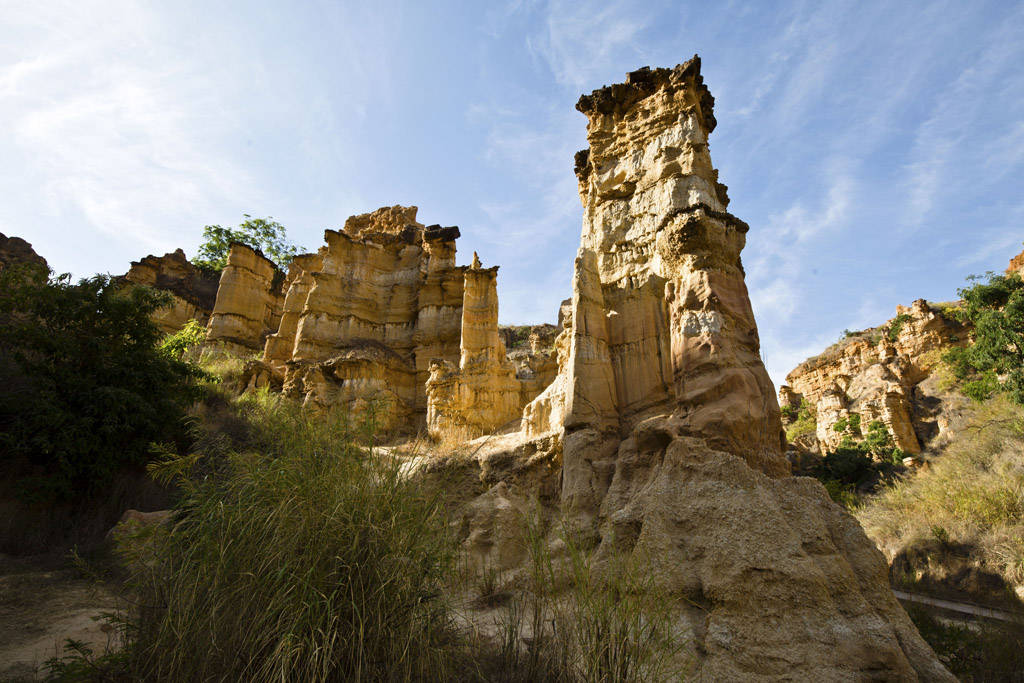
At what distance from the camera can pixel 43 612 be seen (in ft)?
21.8

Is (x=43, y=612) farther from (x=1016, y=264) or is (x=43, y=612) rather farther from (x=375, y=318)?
(x=1016, y=264)

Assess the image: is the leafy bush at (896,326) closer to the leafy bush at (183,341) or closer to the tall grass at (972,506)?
the tall grass at (972,506)

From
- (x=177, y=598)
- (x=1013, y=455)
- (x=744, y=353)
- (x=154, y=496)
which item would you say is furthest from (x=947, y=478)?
(x=154, y=496)

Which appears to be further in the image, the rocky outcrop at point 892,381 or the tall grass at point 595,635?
the rocky outcrop at point 892,381

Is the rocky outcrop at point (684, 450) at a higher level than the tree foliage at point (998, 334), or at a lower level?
lower

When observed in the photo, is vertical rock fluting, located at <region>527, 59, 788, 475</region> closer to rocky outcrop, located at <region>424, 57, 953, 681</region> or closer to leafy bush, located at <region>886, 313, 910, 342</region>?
rocky outcrop, located at <region>424, 57, 953, 681</region>

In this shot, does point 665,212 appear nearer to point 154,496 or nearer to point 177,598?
point 177,598

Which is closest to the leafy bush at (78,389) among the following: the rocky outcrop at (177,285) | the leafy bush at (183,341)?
the leafy bush at (183,341)

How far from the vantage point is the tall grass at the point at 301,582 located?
3244mm

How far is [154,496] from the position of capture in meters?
11.1

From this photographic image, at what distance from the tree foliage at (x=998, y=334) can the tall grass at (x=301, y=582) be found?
21.6 meters

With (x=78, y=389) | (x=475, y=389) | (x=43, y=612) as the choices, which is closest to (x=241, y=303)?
(x=475, y=389)

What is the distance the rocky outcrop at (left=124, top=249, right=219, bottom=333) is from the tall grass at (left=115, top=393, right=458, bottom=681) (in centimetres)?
2786

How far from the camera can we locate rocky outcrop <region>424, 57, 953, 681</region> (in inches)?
169
